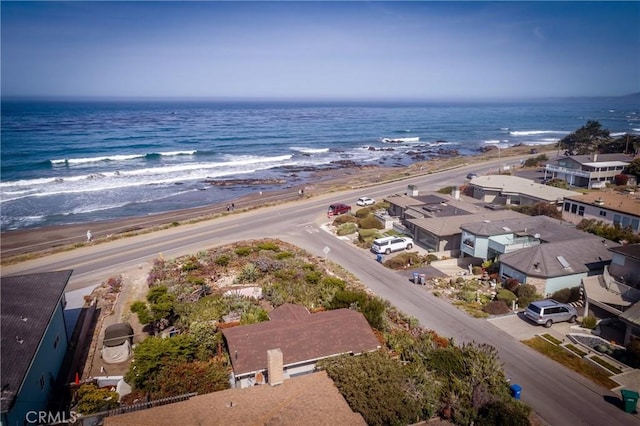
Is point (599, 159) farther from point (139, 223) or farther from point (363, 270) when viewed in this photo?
point (139, 223)

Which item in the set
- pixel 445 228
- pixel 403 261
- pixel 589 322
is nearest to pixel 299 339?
pixel 403 261

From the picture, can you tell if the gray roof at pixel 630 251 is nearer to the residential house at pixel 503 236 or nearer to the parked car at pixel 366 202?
the residential house at pixel 503 236

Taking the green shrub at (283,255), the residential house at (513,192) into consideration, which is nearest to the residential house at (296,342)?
the green shrub at (283,255)

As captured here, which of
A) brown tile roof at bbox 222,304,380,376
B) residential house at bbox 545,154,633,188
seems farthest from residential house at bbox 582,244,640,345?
residential house at bbox 545,154,633,188

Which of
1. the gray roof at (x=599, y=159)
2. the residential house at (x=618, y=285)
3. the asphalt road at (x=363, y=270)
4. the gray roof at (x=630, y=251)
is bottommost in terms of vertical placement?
the asphalt road at (x=363, y=270)

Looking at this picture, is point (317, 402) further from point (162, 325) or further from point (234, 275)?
point (234, 275)
